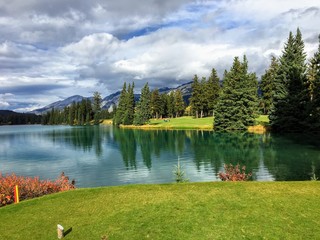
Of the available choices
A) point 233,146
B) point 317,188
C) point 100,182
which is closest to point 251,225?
point 317,188

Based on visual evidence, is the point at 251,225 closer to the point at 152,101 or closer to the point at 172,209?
the point at 172,209

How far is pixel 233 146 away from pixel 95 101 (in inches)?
5964

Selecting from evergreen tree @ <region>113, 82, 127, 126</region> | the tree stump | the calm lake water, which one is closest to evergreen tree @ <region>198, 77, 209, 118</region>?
evergreen tree @ <region>113, 82, 127, 126</region>

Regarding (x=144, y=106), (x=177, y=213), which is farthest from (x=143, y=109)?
(x=177, y=213)

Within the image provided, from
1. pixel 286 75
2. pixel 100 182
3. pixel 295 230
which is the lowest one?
pixel 100 182

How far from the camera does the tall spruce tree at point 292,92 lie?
223 ft

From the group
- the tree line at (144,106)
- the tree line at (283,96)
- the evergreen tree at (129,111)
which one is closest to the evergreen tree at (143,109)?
the tree line at (144,106)

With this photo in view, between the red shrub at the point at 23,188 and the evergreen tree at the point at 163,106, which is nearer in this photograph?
the red shrub at the point at 23,188

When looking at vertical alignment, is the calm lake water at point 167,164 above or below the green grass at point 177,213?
below

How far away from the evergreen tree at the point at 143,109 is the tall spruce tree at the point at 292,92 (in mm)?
61779

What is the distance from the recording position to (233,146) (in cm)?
5509

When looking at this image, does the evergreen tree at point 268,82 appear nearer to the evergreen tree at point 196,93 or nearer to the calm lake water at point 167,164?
the evergreen tree at point 196,93

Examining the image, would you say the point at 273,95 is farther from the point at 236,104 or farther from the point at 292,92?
the point at 236,104

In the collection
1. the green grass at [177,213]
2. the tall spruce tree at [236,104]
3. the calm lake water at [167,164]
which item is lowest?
the calm lake water at [167,164]
